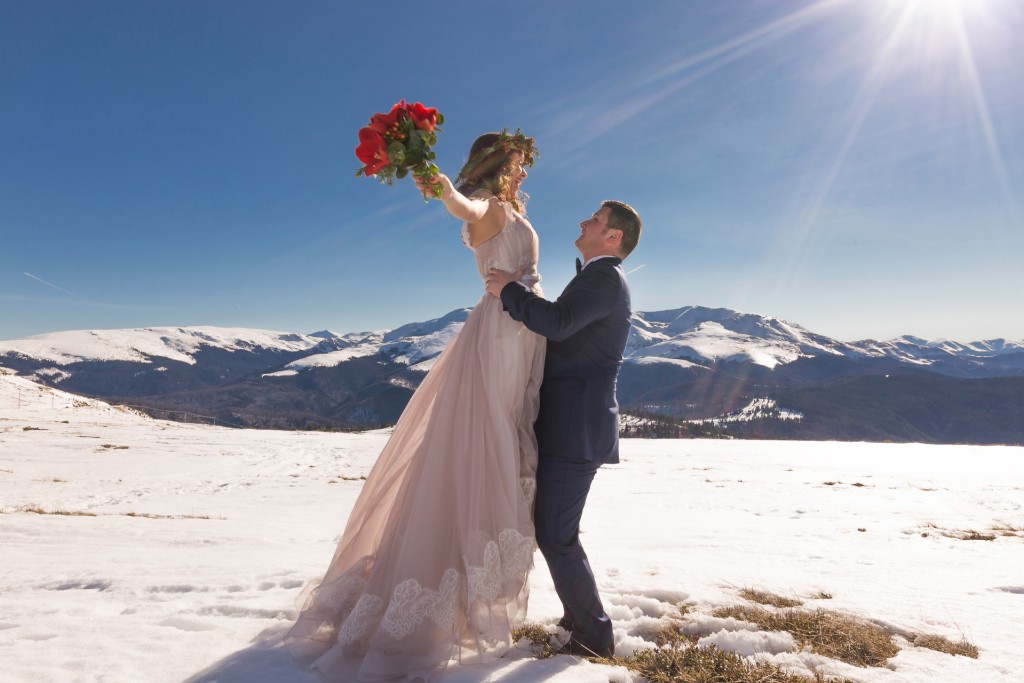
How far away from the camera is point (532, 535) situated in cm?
381

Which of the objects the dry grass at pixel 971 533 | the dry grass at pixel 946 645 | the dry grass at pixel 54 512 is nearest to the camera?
the dry grass at pixel 946 645

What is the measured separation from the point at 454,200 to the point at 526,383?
1448mm

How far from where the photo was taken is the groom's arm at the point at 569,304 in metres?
3.40

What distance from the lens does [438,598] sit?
11.8 ft

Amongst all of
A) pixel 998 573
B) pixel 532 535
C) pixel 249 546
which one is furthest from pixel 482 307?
pixel 998 573

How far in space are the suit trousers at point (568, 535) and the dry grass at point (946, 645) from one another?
2.51 metres

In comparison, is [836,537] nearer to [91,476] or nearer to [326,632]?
[326,632]

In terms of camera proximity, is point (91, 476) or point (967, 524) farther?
point (91, 476)

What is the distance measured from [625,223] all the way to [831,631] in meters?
3.62

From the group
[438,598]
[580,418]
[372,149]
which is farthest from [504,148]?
[438,598]

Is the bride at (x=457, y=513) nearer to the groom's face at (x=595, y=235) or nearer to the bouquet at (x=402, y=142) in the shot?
the bouquet at (x=402, y=142)

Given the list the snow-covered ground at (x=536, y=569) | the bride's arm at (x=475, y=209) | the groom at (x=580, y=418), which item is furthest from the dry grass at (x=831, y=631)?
the bride's arm at (x=475, y=209)

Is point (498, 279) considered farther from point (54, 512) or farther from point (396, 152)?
point (54, 512)

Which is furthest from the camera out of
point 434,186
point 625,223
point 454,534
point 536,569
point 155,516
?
point 155,516
